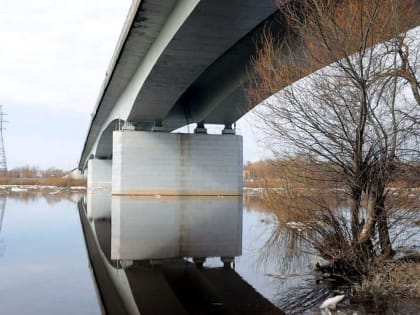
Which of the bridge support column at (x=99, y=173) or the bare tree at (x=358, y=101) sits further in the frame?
the bridge support column at (x=99, y=173)

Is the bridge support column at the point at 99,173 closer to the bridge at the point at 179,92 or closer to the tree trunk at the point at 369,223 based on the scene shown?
the bridge at the point at 179,92

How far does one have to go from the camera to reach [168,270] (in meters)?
9.95

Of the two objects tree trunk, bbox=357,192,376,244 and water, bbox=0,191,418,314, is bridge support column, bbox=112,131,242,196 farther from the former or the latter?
tree trunk, bbox=357,192,376,244

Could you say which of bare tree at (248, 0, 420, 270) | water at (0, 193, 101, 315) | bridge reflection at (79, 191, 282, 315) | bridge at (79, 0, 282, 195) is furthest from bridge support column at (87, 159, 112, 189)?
bare tree at (248, 0, 420, 270)

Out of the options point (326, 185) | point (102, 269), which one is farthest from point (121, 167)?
point (326, 185)

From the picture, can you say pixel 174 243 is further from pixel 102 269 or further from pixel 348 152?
pixel 348 152

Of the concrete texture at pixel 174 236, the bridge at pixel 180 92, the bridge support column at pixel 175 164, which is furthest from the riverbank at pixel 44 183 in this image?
the concrete texture at pixel 174 236

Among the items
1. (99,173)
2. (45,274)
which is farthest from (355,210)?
(99,173)

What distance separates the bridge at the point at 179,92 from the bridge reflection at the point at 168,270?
25.8ft

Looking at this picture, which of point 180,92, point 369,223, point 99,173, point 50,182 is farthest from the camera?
point 50,182

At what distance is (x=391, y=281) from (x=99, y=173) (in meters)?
67.3

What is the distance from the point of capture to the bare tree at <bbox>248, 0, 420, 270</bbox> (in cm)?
768

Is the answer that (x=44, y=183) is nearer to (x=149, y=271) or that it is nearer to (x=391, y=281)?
(x=149, y=271)

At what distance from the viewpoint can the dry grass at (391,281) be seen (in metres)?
7.28
